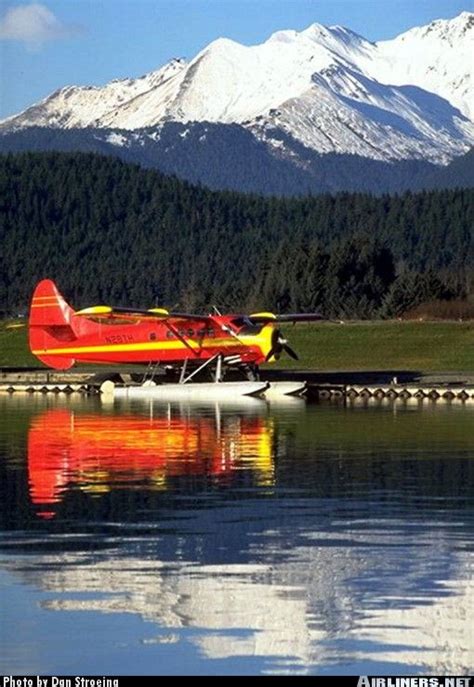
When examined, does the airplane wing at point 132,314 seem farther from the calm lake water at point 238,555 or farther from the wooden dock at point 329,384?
the calm lake water at point 238,555

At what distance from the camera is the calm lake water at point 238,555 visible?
14.0 m

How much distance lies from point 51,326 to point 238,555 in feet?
121

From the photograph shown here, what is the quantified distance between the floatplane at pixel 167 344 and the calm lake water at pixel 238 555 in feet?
51.3

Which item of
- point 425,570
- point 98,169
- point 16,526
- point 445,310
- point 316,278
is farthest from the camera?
point 98,169

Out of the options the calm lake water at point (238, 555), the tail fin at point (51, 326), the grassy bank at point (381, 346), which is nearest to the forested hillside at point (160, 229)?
the grassy bank at point (381, 346)

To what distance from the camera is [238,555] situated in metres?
18.2

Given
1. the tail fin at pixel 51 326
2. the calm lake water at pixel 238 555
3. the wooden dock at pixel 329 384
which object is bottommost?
the calm lake water at pixel 238 555

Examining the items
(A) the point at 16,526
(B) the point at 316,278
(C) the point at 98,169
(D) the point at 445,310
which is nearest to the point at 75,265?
(C) the point at 98,169

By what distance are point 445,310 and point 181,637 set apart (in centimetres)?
7107

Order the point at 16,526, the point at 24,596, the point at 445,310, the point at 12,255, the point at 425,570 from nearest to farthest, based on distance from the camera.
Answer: the point at 24,596 → the point at 425,570 → the point at 16,526 → the point at 445,310 → the point at 12,255

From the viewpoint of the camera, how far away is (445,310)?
8475cm

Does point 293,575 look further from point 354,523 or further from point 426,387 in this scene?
point 426,387

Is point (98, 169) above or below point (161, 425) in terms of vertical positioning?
above

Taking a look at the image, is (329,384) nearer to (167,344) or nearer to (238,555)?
(167,344)
